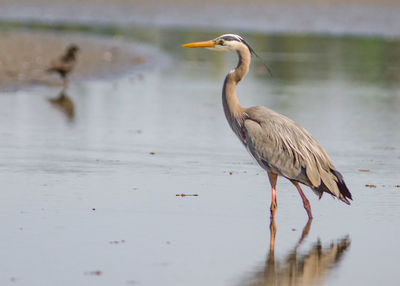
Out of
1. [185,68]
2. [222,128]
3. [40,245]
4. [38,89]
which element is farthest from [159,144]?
[185,68]

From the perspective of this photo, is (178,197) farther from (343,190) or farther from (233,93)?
(343,190)

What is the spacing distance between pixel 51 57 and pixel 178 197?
15.3 meters

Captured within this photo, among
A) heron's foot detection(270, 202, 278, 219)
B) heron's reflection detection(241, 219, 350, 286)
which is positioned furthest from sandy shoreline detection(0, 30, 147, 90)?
heron's reflection detection(241, 219, 350, 286)

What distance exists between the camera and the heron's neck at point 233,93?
9469 millimetres

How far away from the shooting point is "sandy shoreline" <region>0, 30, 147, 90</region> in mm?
19984

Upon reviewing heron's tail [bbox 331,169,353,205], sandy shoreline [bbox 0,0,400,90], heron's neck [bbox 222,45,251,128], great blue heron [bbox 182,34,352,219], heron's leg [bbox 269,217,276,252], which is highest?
sandy shoreline [bbox 0,0,400,90]

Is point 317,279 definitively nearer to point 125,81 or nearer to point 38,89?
point 38,89

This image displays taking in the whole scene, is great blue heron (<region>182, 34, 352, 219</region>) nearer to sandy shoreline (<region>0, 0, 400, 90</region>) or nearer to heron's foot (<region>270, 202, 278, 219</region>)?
heron's foot (<region>270, 202, 278, 219</region>)

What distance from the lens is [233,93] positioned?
965 cm

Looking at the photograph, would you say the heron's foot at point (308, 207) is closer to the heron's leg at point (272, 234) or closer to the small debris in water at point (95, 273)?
the heron's leg at point (272, 234)

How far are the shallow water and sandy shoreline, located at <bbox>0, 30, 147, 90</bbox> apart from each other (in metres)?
1.64

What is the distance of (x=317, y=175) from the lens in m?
8.88

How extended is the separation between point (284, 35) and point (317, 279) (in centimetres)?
2837

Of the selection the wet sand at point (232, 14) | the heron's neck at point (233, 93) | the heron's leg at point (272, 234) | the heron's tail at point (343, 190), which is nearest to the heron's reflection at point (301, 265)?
the heron's leg at point (272, 234)
